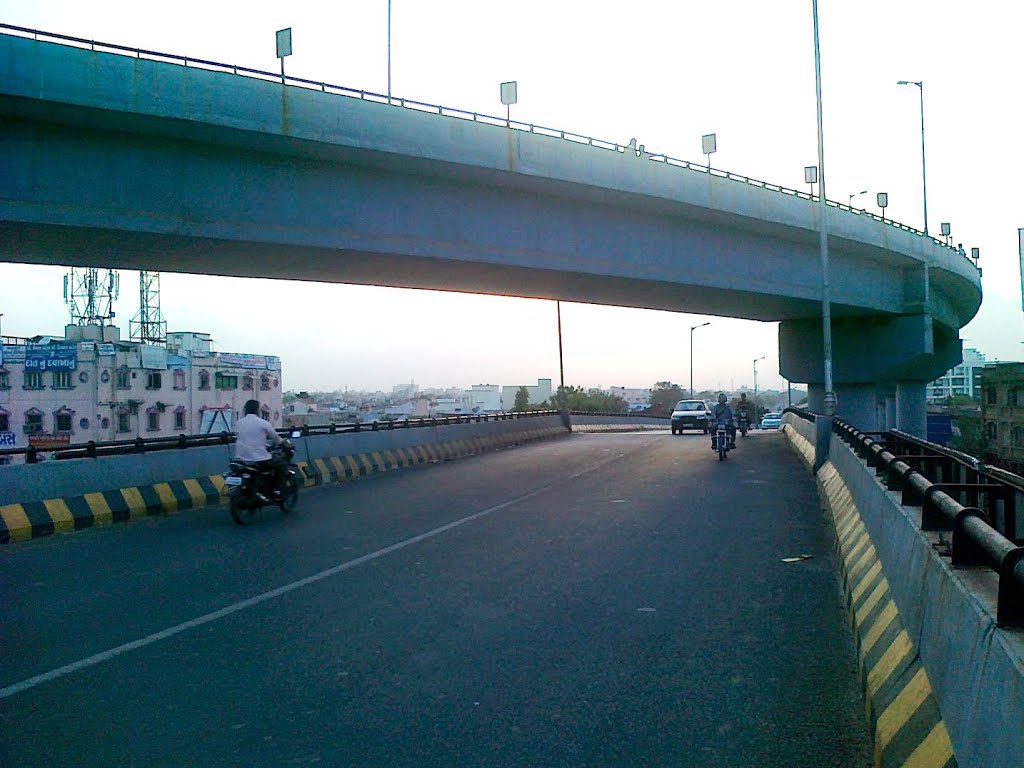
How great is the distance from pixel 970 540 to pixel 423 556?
284 inches

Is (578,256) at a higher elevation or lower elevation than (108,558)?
higher

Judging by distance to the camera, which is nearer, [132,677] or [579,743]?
[579,743]

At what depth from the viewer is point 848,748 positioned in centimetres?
475

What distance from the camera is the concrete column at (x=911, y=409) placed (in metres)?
45.4

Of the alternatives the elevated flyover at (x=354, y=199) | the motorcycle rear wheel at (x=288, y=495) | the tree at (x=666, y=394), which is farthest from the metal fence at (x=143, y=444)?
the tree at (x=666, y=394)

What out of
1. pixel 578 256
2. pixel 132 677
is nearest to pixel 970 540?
pixel 132 677

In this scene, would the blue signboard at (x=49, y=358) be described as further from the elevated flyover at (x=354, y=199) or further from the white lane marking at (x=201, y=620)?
the white lane marking at (x=201, y=620)

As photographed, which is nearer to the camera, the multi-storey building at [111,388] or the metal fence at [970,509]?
the metal fence at [970,509]

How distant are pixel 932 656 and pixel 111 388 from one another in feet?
54.7

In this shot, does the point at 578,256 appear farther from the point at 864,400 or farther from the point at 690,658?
the point at 864,400

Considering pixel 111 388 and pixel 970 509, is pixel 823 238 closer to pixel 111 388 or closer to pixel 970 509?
pixel 111 388

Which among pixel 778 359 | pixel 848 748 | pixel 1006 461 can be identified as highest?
pixel 778 359

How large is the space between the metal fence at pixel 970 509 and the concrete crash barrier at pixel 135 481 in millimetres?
10919

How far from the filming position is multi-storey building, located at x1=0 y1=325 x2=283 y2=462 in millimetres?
16188
